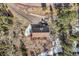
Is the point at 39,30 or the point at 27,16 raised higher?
the point at 27,16

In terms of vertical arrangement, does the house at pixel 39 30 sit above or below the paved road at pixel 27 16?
below

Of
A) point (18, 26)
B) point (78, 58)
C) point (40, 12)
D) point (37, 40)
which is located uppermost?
point (40, 12)

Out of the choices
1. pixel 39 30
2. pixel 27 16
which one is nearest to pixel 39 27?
pixel 39 30

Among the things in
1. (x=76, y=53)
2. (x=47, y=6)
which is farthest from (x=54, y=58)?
(x=47, y=6)

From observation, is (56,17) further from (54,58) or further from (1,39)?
(1,39)

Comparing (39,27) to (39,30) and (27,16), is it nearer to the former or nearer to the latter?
(39,30)

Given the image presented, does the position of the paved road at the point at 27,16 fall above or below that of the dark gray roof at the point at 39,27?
above

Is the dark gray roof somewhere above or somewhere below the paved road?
below

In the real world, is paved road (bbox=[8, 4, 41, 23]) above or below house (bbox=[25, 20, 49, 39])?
above
